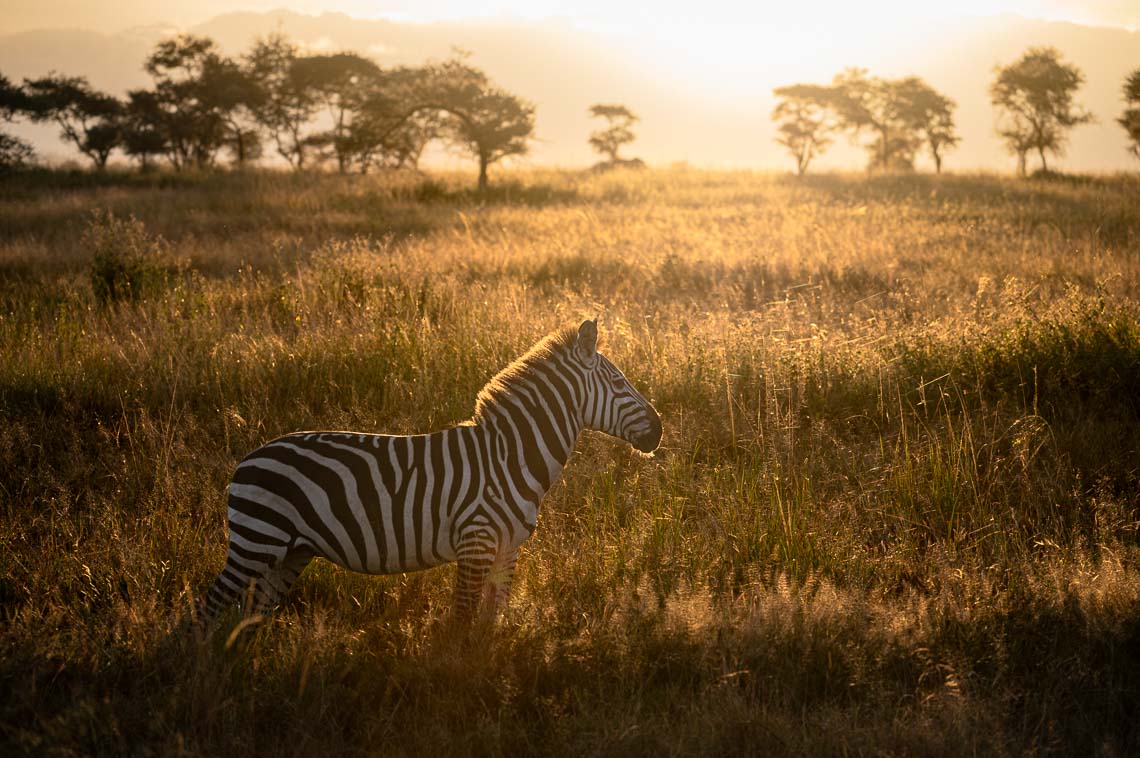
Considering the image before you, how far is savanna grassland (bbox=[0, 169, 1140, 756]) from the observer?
3.40m

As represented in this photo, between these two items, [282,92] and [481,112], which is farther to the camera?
[282,92]

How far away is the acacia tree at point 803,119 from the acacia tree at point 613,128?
941cm

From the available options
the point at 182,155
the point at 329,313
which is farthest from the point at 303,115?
the point at 329,313

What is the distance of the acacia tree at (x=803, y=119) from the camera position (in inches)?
1775

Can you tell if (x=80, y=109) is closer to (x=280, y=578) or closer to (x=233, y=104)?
(x=233, y=104)

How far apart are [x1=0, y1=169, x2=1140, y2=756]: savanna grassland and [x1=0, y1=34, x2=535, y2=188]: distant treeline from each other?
2792 cm

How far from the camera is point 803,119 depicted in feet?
149

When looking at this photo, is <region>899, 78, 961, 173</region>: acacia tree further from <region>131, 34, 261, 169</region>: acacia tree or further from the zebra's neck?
the zebra's neck

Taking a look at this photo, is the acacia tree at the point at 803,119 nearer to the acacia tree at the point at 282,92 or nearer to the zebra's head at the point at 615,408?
the acacia tree at the point at 282,92

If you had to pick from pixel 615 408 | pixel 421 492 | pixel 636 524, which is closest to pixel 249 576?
pixel 421 492

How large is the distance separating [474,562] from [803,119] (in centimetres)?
4632

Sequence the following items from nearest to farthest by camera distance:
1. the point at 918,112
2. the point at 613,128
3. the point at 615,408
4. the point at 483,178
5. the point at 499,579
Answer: the point at 499,579, the point at 615,408, the point at 483,178, the point at 918,112, the point at 613,128

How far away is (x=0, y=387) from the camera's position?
23.0 ft

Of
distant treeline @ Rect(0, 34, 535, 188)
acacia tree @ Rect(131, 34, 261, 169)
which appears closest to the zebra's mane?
distant treeline @ Rect(0, 34, 535, 188)
